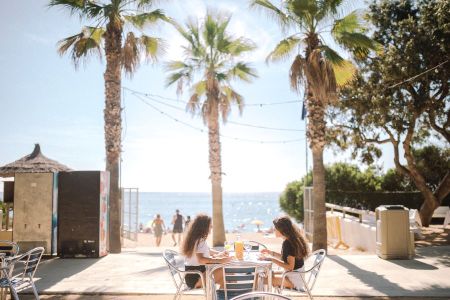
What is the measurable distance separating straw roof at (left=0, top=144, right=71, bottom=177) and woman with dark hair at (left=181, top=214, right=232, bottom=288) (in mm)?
8239

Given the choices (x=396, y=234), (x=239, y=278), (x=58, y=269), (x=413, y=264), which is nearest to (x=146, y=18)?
(x=58, y=269)

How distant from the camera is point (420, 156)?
2417cm

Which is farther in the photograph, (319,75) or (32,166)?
(32,166)

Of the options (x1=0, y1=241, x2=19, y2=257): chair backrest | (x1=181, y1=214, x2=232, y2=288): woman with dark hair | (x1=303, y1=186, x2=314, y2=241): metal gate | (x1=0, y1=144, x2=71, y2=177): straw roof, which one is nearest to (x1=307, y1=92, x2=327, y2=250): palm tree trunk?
(x1=303, y1=186, x2=314, y2=241): metal gate

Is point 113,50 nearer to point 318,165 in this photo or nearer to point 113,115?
point 113,115

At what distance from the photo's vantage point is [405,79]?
51.1ft

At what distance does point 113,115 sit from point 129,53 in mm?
1961

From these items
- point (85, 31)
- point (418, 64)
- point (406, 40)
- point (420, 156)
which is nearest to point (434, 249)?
→ point (418, 64)

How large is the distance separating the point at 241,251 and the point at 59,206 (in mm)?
6918

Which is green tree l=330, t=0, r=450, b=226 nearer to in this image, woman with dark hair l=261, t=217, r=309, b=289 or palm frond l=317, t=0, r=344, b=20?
palm frond l=317, t=0, r=344, b=20

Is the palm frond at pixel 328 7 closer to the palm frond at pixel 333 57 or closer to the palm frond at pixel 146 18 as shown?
the palm frond at pixel 333 57

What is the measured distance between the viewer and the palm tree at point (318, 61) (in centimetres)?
1216

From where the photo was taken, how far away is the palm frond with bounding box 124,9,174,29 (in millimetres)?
13891

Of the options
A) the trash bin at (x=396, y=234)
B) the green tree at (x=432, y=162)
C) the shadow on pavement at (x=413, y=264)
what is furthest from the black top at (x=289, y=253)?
the green tree at (x=432, y=162)
